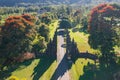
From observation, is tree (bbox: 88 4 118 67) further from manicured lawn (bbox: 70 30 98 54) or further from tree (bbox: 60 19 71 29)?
tree (bbox: 60 19 71 29)

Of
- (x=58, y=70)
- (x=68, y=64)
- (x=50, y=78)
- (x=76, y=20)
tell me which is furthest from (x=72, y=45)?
(x=76, y=20)

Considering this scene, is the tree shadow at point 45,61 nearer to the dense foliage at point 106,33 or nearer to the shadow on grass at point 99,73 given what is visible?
the shadow on grass at point 99,73

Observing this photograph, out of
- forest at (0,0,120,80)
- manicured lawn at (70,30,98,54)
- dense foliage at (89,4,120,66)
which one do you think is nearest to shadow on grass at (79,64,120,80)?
forest at (0,0,120,80)

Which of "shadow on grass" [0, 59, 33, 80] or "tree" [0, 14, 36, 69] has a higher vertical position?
"tree" [0, 14, 36, 69]

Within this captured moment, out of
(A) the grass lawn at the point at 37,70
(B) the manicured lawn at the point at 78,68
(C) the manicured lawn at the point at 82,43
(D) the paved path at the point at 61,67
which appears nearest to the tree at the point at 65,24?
(C) the manicured lawn at the point at 82,43

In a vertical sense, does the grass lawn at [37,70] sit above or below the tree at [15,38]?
below

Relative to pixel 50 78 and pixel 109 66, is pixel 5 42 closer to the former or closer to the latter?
pixel 50 78

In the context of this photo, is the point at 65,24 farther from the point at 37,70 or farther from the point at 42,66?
the point at 37,70
